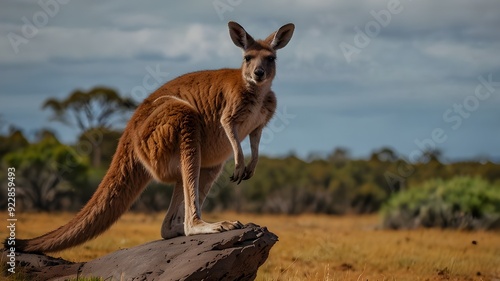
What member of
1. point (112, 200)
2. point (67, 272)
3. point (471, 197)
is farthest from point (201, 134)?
point (471, 197)

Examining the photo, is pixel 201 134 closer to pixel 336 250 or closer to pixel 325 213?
pixel 336 250

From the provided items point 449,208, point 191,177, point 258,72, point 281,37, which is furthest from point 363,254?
point 449,208

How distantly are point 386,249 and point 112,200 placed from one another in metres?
7.67

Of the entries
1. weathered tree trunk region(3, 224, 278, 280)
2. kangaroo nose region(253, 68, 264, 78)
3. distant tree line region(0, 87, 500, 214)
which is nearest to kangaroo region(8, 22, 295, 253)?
kangaroo nose region(253, 68, 264, 78)

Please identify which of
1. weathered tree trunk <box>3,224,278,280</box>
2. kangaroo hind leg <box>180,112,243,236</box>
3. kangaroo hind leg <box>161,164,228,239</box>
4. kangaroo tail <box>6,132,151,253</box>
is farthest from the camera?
kangaroo hind leg <box>161,164,228,239</box>

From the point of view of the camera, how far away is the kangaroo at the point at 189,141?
394 inches

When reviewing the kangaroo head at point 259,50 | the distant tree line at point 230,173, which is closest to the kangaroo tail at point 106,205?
the kangaroo head at point 259,50

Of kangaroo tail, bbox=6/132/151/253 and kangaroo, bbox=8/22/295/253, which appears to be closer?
kangaroo, bbox=8/22/295/253

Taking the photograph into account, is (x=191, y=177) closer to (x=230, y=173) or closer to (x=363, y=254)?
(x=363, y=254)

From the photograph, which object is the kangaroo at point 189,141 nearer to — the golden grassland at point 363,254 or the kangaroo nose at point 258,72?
the kangaroo nose at point 258,72

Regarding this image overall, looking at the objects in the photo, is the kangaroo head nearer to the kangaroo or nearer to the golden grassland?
the kangaroo

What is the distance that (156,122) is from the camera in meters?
10.2

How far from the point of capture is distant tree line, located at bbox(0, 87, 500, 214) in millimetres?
29266

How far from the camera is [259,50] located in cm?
1026
